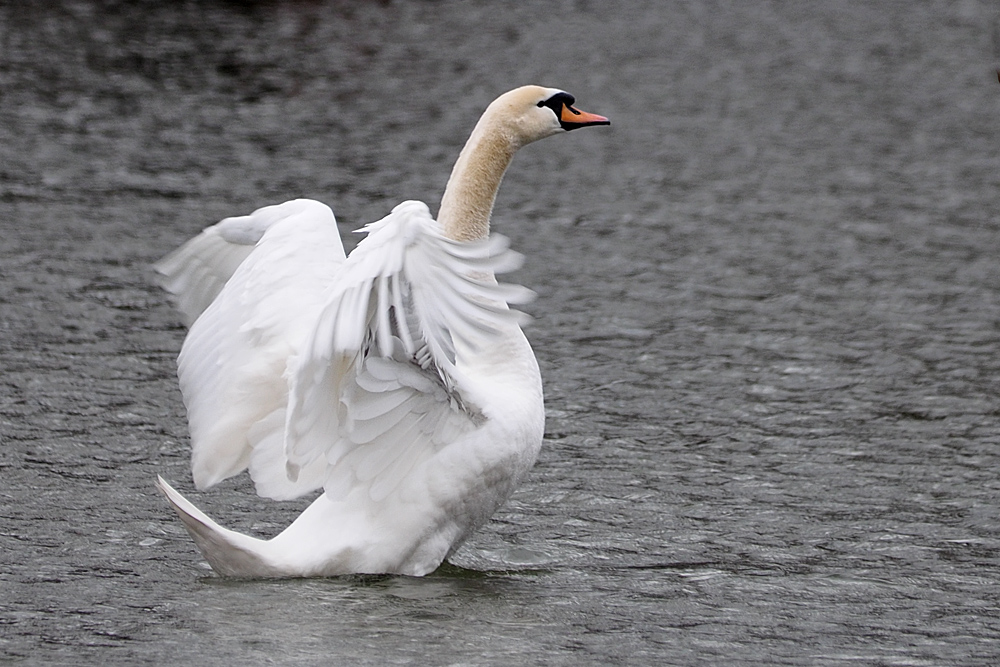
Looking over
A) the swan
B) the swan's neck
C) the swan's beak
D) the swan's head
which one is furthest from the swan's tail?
the swan's beak

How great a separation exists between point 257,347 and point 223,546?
3.14ft

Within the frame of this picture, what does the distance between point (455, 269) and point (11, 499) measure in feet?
9.91

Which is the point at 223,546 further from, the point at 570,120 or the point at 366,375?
the point at 570,120

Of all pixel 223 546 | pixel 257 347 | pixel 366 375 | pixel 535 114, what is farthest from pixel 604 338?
pixel 223 546

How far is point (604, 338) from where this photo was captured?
1029 cm

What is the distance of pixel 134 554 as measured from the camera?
22.5 ft

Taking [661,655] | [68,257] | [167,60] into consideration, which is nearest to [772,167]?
[68,257]

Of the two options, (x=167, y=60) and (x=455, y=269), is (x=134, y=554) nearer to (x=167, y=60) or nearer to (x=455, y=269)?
(x=455, y=269)

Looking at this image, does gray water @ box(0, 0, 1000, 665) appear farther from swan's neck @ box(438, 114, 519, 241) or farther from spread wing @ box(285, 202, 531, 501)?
swan's neck @ box(438, 114, 519, 241)

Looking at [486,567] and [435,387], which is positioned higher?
[435,387]

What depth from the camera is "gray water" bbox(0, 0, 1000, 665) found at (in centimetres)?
611

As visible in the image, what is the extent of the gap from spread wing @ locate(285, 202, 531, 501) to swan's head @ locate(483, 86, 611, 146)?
72 centimetres

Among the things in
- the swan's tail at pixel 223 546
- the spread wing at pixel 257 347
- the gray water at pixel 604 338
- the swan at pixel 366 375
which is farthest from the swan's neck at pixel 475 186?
the swan's tail at pixel 223 546

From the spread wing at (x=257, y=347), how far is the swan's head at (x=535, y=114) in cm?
88
